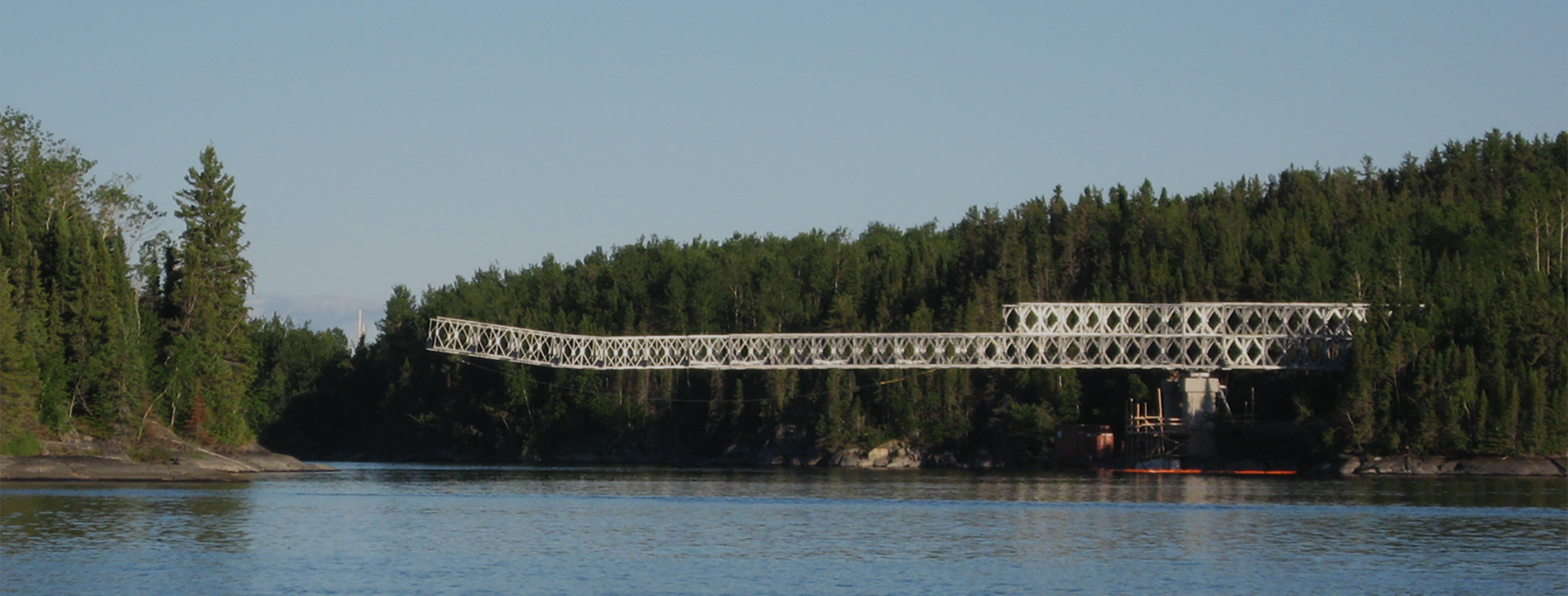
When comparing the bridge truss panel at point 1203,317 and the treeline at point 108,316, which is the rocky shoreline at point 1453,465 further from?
the treeline at point 108,316

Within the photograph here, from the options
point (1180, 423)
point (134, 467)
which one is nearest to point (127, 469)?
point (134, 467)

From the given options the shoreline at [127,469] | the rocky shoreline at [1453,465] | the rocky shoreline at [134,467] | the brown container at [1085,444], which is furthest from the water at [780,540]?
the brown container at [1085,444]

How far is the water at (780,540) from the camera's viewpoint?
39.2 m

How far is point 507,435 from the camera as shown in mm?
149125

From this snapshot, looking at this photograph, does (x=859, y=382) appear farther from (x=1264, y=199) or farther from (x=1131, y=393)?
(x=1264, y=199)

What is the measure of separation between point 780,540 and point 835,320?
3695 inches

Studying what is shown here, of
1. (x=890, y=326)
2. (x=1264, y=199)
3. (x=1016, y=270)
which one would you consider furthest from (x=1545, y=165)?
(x=890, y=326)

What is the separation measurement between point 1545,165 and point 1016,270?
47.6 m

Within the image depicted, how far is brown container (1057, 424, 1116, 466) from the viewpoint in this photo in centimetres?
11506

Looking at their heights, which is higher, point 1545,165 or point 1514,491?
point 1545,165

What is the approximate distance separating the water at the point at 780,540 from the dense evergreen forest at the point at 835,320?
1504 centimetres

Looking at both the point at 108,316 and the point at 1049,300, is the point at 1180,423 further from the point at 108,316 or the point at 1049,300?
the point at 108,316

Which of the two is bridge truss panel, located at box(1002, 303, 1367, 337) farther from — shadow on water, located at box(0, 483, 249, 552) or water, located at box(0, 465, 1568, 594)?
shadow on water, located at box(0, 483, 249, 552)

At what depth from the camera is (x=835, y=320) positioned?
143625mm
